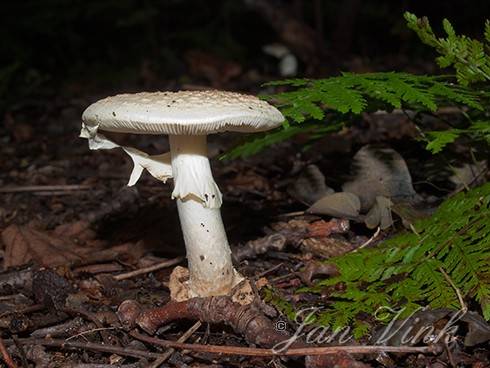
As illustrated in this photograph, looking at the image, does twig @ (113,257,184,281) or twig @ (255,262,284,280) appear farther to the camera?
twig @ (113,257,184,281)

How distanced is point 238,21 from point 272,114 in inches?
382

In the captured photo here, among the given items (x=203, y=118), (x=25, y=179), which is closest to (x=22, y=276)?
(x=203, y=118)

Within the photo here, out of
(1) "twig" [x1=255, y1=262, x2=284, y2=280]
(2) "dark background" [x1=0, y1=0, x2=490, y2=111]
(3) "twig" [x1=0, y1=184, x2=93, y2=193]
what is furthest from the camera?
(2) "dark background" [x1=0, y1=0, x2=490, y2=111]

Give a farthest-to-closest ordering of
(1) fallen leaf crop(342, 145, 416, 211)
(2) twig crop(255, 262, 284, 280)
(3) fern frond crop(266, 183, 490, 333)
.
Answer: (1) fallen leaf crop(342, 145, 416, 211), (2) twig crop(255, 262, 284, 280), (3) fern frond crop(266, 183, 490, 333)

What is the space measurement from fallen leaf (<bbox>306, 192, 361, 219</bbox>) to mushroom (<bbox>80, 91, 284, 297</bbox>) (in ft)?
2.37

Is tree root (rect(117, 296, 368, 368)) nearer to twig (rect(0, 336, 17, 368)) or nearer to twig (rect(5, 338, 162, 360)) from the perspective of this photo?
twig (rect(5, 338, 162, 360))

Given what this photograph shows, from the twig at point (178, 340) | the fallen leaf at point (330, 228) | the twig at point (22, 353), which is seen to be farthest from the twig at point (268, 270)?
the twig at point (22, 353)

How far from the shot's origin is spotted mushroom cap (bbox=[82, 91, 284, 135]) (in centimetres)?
207

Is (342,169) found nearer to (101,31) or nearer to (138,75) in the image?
(138,75)

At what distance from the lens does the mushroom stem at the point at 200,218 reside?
2439 mm

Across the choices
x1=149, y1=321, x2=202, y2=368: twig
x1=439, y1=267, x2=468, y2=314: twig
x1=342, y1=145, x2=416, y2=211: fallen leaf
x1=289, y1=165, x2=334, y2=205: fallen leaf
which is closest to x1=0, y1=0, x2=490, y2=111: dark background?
x1=289, y1=165, x2=334, y2=205: fallen leaf

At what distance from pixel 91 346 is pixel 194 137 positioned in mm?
917

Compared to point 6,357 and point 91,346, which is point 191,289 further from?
point 6,357

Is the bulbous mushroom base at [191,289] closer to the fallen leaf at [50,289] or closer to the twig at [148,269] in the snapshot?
the twig at [148,269]
